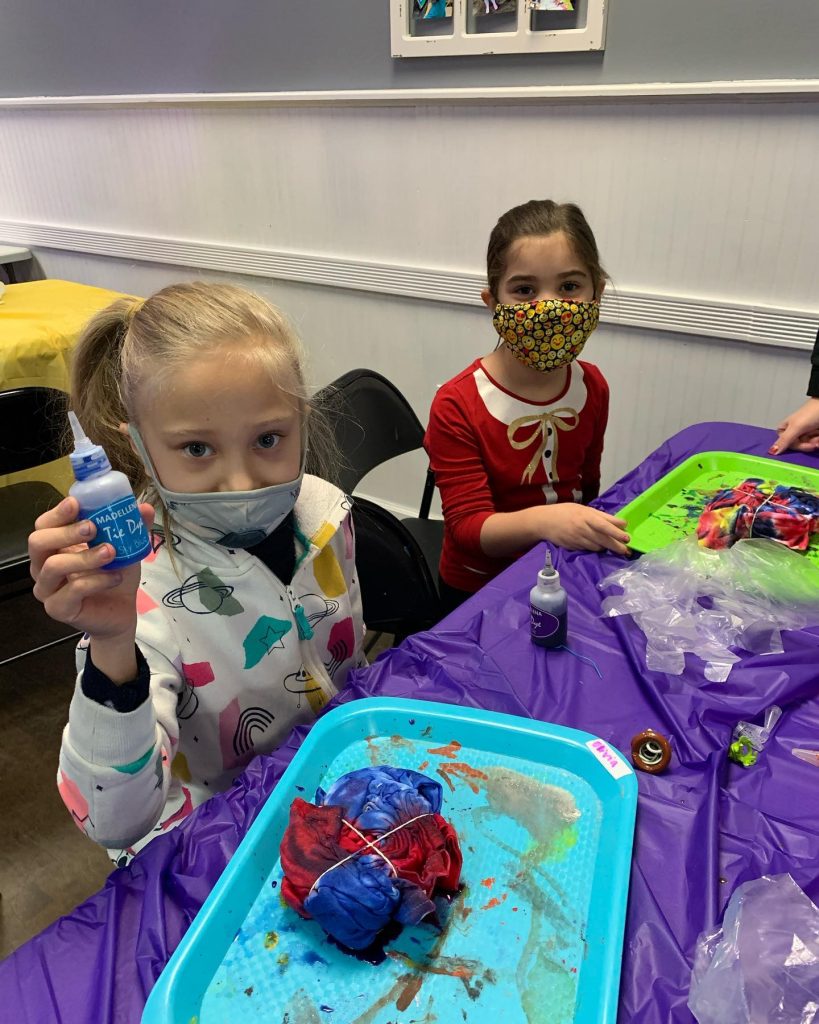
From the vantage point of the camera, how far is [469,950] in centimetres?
61

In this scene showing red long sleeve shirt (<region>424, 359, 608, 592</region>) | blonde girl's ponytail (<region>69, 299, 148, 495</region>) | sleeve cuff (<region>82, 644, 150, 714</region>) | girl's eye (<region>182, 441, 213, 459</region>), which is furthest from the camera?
red long sleeve shirt (<region>424, 359, 608, 592</region>)

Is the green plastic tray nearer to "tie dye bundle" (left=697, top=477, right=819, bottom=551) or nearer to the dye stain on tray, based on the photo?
"tie dye bundle" (left=697, top=477, right=819, bottom=551)

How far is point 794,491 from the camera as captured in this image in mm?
1253

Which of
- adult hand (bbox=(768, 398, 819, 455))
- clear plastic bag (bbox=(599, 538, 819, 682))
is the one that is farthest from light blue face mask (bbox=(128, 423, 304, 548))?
adult hand (bbox=(768, 398, 819, 455))

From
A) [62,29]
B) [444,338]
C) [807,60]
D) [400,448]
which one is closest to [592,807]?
[400,448]

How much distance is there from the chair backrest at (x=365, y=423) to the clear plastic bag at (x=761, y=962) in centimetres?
119

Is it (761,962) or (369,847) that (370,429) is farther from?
(761,962)

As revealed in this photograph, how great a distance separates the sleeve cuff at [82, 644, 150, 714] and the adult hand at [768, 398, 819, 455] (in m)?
1.33

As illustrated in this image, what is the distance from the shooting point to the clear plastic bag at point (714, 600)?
3.11 ft

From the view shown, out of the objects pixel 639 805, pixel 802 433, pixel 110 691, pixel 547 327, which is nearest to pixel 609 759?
pixel 639 805

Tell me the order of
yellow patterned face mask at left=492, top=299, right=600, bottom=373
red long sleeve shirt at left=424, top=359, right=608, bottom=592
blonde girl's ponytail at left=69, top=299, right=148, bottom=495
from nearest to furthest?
blonde girl's ponytail at left=69, top=299, right=148, bottom=495 < yellow patterned face mask at left=492, top=299, right=600, bottom=373 < red long sleeve shirt at left=424, top=359, right=608, bottom=592

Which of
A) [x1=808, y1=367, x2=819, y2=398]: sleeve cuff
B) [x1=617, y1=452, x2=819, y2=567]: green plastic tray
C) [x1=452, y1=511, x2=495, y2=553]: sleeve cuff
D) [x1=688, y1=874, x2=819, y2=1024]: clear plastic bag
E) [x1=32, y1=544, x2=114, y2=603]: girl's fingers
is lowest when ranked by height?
[x1=452, y1=511, x2=495, y2=553]: sleeve cuff

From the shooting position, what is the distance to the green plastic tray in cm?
125

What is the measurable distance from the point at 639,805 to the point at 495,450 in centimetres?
89
